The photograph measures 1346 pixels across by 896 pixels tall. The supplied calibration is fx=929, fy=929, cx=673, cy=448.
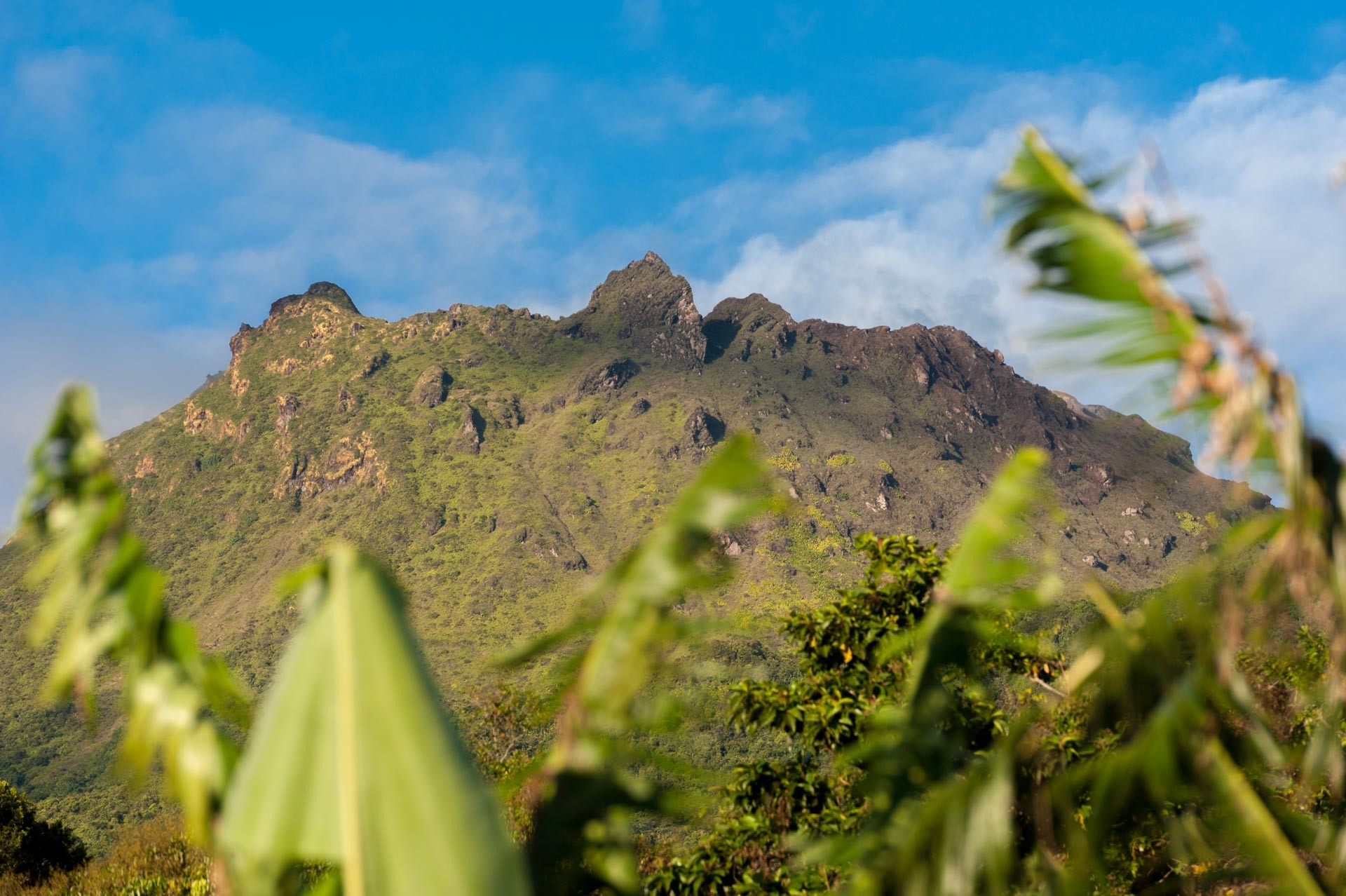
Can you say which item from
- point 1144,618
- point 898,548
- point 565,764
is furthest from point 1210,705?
point 898,548

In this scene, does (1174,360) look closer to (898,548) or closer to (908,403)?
(898,548)

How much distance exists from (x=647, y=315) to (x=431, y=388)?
3345 centimetres

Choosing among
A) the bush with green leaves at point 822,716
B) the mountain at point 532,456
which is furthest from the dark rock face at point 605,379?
the bush with green leaves at point 822,716

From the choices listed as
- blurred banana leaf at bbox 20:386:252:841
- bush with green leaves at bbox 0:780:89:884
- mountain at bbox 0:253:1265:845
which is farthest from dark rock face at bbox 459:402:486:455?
blurred banana leaf at bbox 20:386:252:841

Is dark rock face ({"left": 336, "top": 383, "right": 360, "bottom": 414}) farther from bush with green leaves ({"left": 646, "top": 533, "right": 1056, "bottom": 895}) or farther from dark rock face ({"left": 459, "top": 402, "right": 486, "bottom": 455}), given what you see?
bush with green leaves ({"left": 646, "top": 533, "right": 1056, "bottom": 895})

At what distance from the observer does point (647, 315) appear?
133375 mm

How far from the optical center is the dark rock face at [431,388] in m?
116

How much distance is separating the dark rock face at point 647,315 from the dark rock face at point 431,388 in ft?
72.6

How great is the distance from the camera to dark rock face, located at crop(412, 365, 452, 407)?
116 metres

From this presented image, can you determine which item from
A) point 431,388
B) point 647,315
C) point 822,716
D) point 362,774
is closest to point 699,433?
point 647,315

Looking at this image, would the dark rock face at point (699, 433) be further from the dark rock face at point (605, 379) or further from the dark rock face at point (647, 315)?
the dark rock face at point (647, 315)

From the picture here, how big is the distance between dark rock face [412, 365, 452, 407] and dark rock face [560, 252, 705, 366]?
22.1 m

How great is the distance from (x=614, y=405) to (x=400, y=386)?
28977 millimetres

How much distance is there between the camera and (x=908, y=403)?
122 m
